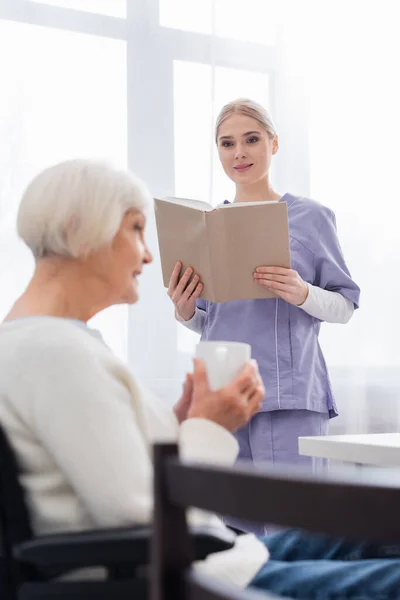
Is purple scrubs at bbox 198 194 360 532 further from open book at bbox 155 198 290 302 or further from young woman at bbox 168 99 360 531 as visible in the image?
open book at bbox 155 198 290 302

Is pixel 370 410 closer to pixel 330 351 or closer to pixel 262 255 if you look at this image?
pixel 330 351

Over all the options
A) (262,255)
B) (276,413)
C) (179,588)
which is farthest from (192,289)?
(179,588)

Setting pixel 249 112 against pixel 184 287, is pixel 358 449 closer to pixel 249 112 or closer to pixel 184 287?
pixel 184 287

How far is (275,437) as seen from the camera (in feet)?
7.56

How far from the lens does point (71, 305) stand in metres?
1.26

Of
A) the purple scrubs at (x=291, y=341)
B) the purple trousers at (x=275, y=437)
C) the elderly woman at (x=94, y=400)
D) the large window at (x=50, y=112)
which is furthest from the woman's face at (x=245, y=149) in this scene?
the elderly woman at (x=94, y=400)

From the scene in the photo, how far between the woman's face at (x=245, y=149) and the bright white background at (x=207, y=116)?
0.60 metres

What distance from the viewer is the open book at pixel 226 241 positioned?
2064mm

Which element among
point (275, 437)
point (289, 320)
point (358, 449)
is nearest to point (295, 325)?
point (289, 320)

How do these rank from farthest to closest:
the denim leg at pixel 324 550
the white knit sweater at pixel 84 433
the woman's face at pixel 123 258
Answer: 1. the denim leg at pixel 324 550
2. the woman's face at pixel 123 258
3. the white knit sweater at pixel 84 433

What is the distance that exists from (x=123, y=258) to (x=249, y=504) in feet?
2.43

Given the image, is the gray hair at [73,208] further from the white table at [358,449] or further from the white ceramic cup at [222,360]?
the white table at [358,449]

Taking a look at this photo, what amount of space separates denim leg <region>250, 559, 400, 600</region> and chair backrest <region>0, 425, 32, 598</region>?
1.13 feet

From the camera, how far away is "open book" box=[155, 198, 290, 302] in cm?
206
